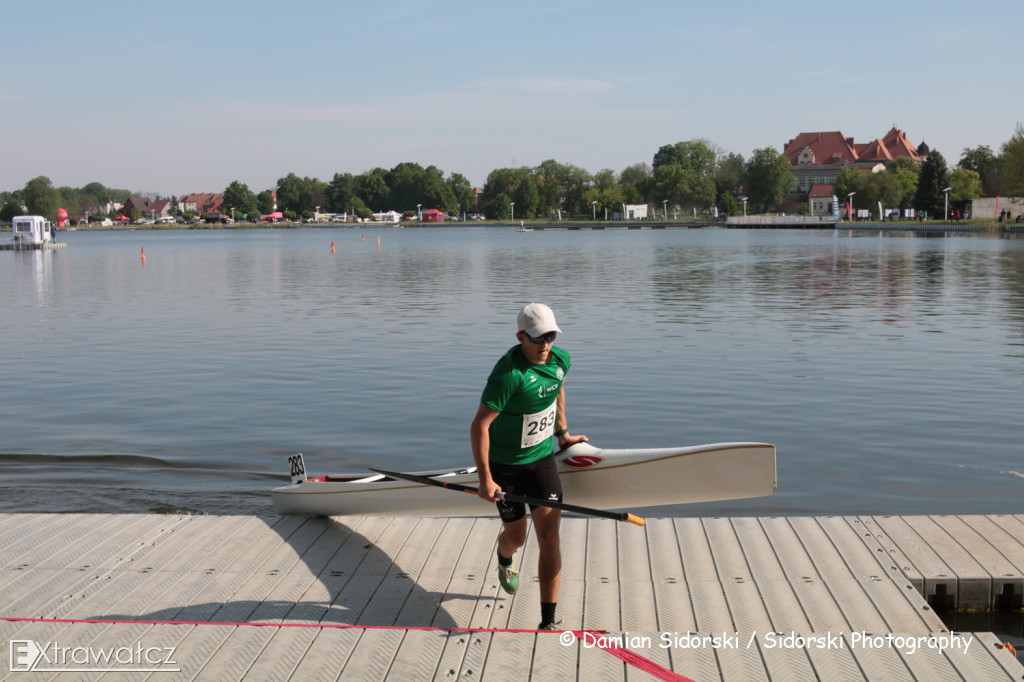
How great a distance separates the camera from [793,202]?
185m

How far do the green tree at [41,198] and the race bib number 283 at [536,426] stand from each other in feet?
682

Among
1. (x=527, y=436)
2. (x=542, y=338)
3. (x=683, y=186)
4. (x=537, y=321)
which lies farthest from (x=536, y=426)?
(x=683, y=186)

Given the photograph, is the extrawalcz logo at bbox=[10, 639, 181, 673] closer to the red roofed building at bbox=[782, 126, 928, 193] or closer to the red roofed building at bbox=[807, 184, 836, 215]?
the red roofed building at bbox=[807, 184, 836, 215]

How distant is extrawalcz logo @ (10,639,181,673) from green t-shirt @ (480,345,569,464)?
2148mm

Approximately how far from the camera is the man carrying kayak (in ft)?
16.7

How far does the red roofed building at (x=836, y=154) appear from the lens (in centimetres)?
18212

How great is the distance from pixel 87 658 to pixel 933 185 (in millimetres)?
123497

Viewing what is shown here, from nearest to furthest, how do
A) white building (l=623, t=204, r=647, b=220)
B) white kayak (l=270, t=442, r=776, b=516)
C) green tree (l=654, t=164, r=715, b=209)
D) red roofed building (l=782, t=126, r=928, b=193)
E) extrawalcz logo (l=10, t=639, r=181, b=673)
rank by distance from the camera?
1. extrawalcz logo (l=10, t=639, r=181, b=673)
2. white kayak (l=270, t=442, r=776, b=516)
3. red roofed building (l=782, t=126, r=928, b=193)
4. green tree (l=654, t=164, r=715, b=209)
5. white building (l=623, t=204, r=647, b=220)

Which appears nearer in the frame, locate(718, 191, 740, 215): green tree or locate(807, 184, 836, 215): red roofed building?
locate(807, 184, 836, 215): red roofed building

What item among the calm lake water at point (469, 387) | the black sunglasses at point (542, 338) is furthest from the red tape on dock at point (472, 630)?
the calm lake water at point (469, 387)

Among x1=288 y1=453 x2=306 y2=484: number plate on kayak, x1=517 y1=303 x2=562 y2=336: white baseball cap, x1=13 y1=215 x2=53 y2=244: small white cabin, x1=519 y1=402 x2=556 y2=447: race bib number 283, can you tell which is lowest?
x1=288 y1=453 x2=306 y2=484: number plate on kayak

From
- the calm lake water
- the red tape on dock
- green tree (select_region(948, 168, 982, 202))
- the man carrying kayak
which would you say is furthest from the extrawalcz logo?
green tree (select_region(948, 168, 982, 202))

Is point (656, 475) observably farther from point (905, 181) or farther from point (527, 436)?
point (905, 181)

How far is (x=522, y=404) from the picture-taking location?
5.19m
